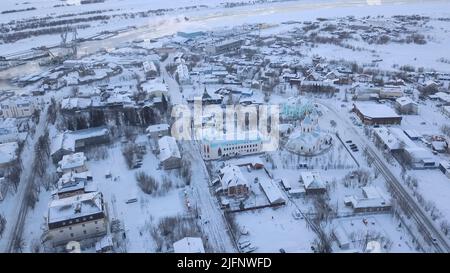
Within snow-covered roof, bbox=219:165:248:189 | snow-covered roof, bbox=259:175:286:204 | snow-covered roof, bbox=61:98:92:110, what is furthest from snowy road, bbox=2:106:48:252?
snow-covered roof, bbox=259:175:286:204

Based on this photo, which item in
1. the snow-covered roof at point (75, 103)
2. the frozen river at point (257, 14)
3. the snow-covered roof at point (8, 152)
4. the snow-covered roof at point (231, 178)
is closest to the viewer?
the snow-covered roof at point (231, 178)

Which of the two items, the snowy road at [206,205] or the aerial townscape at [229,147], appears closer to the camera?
the snowy road at [206,205]

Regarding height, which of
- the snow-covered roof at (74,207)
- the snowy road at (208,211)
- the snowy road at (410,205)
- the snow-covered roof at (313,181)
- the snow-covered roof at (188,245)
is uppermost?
the snow-covered roof at (74,207)

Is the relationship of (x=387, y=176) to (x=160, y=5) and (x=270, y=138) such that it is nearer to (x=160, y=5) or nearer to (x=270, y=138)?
(x=270, y=138)

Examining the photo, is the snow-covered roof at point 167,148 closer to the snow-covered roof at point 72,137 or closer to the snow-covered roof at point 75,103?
the snow-covered roof at point 72,137

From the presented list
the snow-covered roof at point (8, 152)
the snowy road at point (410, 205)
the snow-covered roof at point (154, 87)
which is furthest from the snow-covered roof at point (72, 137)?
the snowy road at point (410, 205)

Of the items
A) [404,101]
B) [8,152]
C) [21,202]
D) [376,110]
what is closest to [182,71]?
[376,110]
